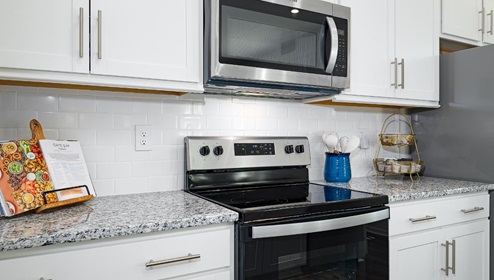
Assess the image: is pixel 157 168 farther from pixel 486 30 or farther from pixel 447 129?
pixel 486 30

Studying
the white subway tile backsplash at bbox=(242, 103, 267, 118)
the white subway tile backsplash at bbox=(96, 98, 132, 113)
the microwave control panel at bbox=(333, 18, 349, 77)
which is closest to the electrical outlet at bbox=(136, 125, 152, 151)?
the white subway tile backsplash at bbox=(96, 98, 132, 113)

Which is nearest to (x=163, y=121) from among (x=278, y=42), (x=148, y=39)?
(x=148, y=39)

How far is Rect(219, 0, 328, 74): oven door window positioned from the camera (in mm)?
1471

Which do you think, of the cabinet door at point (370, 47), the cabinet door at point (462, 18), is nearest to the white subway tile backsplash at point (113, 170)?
the cabinet door at point (370, 47)

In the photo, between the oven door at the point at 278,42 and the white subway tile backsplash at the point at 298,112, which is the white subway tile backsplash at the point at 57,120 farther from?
the white subway tile backsplash at the point at 298,112

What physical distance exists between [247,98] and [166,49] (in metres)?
0.62

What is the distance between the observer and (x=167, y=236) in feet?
3.63

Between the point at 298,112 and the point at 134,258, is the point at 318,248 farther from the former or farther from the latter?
the point at 298,112

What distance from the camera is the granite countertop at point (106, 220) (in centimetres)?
94

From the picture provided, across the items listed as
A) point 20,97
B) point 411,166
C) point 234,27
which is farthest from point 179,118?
point 411,166

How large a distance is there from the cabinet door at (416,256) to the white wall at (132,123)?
0.82 m

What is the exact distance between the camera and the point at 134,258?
106 cm

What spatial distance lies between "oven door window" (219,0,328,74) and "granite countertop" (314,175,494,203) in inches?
26.9

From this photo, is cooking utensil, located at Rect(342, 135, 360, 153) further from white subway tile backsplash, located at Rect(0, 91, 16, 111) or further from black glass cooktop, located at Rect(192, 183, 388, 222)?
white subway tile backsplash, located at Rect(0, 91, 16, 111)
